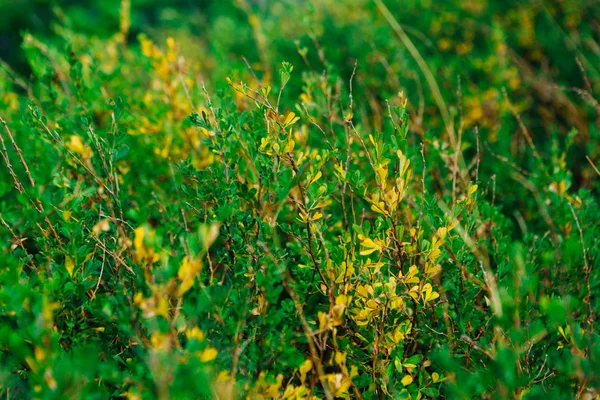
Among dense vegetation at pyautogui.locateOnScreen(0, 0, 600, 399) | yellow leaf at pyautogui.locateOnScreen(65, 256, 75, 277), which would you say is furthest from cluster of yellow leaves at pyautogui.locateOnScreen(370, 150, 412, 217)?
yellow leaf at pyautogui.locateOnScreen(65, 256, 75, 277)

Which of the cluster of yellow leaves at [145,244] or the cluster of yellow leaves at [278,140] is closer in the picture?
the cluster of yellow leaves at [145,244]

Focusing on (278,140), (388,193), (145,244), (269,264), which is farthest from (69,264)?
(388,193)

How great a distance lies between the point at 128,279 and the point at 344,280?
0.69 meters

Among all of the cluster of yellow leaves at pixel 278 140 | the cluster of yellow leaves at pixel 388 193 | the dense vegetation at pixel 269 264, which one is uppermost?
the cluster of yellow leaves at pixel 278 140

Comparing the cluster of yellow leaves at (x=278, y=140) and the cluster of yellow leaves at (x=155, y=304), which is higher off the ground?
the cluster of yellow leaves at (x=278, y=140)

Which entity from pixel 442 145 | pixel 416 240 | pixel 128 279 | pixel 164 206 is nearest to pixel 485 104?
pixel 442 145

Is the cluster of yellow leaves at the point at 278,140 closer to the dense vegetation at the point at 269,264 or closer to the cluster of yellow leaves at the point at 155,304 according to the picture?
the dense vegetation at the point at 269,264

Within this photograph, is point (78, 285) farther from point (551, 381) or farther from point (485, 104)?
point (485, 104)

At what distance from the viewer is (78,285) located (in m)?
1.34

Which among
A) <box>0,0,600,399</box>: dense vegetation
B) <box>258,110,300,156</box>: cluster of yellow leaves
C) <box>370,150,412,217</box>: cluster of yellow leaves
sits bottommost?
<box>0,0,600,399</box>: dense vegetation

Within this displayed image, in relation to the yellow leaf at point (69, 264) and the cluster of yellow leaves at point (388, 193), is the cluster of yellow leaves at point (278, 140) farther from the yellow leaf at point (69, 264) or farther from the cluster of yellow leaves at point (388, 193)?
the yellow leaf at point (69, 264)

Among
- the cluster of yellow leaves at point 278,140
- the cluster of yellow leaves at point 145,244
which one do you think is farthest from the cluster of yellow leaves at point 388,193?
the cluster of yellow leaves at point 145,244

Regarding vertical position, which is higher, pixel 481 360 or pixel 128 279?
pixel 128 279

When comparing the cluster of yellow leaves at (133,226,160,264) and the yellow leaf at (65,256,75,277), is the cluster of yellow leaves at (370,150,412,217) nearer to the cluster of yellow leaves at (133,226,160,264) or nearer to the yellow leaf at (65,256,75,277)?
the cluster of yellow leaves at (133,226,160,264)
